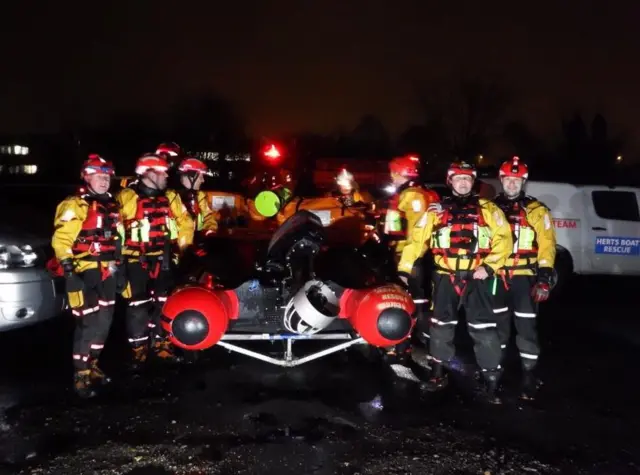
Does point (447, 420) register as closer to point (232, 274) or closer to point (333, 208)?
point (232, 274)

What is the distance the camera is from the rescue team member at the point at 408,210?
6.22m

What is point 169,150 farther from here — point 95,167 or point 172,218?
point 95,167

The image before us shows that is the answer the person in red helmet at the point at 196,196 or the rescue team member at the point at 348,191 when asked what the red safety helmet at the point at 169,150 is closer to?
the person in red helmet at the point at 196,196

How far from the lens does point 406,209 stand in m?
6.30

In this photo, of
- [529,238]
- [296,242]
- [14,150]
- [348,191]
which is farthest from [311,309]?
[14,150]

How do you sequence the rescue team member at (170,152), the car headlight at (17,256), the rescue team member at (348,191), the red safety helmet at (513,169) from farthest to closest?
the rescue team member at (348,191) < the rescue team member at (170,152) < the car headlight at (17,256) < the red safety helmet at (513,169)

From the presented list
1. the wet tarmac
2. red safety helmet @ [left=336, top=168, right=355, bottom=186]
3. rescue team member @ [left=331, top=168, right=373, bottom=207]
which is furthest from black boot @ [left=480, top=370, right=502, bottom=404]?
red safety helmet @ [left=336, top=168, right=355, bottom=186]

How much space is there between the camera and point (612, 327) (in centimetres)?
794

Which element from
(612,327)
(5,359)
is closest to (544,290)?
(612,327)

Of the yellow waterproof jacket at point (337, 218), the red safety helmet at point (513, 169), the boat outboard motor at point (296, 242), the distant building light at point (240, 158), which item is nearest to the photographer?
the boat outboard motor at point (296, 242)

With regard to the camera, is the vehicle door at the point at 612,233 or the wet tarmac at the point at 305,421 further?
the vehicle door at the point at 612,233

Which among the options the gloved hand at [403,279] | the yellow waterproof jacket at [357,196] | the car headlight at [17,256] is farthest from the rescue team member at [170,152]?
the gloved hand at [403,279]

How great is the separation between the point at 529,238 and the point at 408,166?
64.3 inches

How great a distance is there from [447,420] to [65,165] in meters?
34.3
